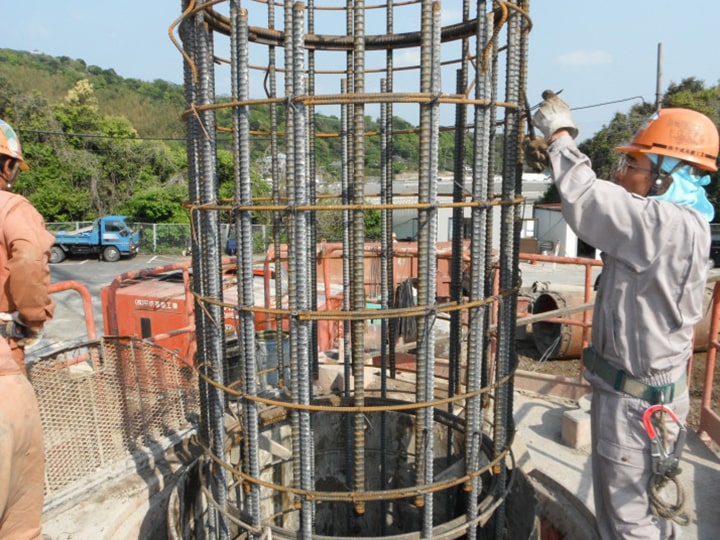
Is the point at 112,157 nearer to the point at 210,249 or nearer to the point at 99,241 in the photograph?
the point at 99,241

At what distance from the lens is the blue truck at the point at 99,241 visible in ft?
97.0

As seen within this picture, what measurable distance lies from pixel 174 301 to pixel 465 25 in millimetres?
7914

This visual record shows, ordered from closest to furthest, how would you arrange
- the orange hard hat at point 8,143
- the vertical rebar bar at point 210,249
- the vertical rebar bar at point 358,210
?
the vertical rebar bar at point 358,210, the vertical rebar bar at point 210,249, the orange hard hat at point 8,143

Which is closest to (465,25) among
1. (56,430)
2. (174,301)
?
(56,430)

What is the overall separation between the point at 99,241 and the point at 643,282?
31.0 metres

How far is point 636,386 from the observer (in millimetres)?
2949

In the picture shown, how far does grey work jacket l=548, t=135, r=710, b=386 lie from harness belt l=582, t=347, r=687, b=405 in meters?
0.03

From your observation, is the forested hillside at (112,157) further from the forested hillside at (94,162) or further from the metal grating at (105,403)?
the metal grating at (105,403)

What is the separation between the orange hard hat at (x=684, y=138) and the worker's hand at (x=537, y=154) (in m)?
0.52

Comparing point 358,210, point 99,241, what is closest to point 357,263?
point 358,210

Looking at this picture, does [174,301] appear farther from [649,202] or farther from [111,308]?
[649,202]

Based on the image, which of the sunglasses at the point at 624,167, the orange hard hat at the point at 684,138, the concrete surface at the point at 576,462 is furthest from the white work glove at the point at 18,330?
the orange hard hat at the point at 684,138

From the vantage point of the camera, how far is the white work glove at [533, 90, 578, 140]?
284 cm

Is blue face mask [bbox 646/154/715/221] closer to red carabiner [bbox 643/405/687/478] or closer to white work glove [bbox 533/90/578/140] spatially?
white work glove [bbox 533/90/578/140]
